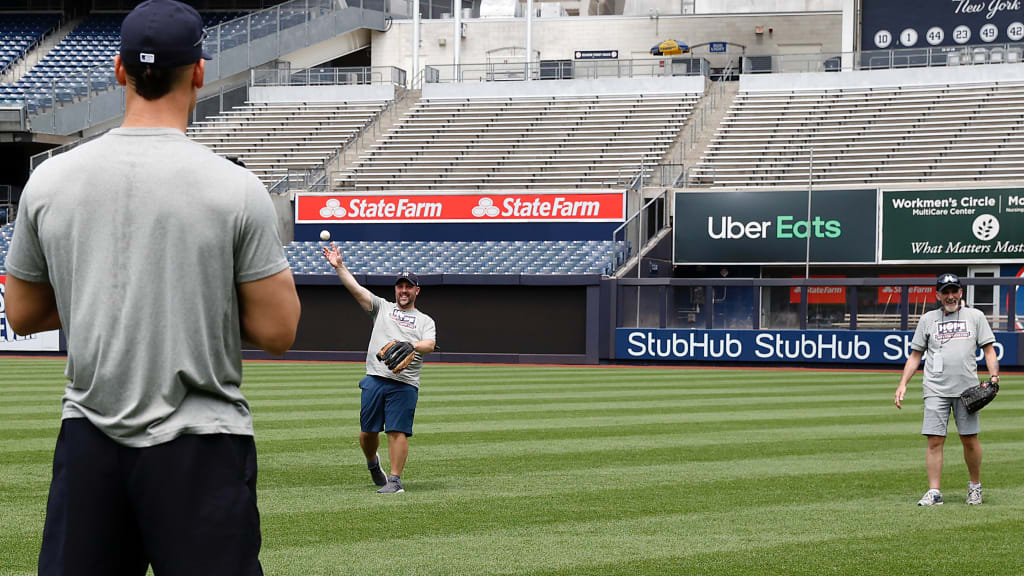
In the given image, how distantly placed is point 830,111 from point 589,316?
51.6 ft

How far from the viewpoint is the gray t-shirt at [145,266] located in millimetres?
3225

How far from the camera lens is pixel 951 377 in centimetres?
1077

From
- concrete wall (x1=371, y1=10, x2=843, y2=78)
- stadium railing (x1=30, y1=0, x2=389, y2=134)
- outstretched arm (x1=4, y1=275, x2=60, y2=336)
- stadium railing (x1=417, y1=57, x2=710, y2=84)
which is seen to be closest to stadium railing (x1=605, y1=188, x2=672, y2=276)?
stadium railing (x1=417, y1=57, x2=710, y2=84)

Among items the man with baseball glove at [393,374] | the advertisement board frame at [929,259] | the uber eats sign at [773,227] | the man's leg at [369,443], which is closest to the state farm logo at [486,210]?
the uber eats sign at [773,227]

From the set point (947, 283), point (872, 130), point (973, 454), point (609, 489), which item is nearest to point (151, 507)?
point (609, 489)

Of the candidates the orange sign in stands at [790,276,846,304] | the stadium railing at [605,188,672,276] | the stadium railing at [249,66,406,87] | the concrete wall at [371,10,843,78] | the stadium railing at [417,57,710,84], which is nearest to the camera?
the orange sign in stands at [790,276,846,304]

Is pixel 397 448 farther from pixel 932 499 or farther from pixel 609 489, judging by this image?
pixel 932 499

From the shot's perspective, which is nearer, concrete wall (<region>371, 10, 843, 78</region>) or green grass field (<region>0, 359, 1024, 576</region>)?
green grass field (<region>0, 359, 1024, 576</region>)

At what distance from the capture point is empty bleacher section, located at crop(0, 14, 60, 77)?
5359 cm

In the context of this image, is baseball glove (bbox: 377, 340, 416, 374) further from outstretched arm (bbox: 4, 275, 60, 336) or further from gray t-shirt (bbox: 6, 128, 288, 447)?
gray t-shirt (bbox: 6, 128, 288, 447)

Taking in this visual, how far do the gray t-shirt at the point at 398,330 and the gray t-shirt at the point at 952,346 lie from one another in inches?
166

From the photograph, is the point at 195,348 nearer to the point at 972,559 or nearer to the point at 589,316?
the point at 972,559

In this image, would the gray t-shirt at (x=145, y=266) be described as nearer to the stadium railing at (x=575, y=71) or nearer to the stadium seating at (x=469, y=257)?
the stadium seating at (x=469, y=257)

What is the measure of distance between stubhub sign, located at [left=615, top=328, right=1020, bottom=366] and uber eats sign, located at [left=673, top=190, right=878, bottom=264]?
5.46 metres
